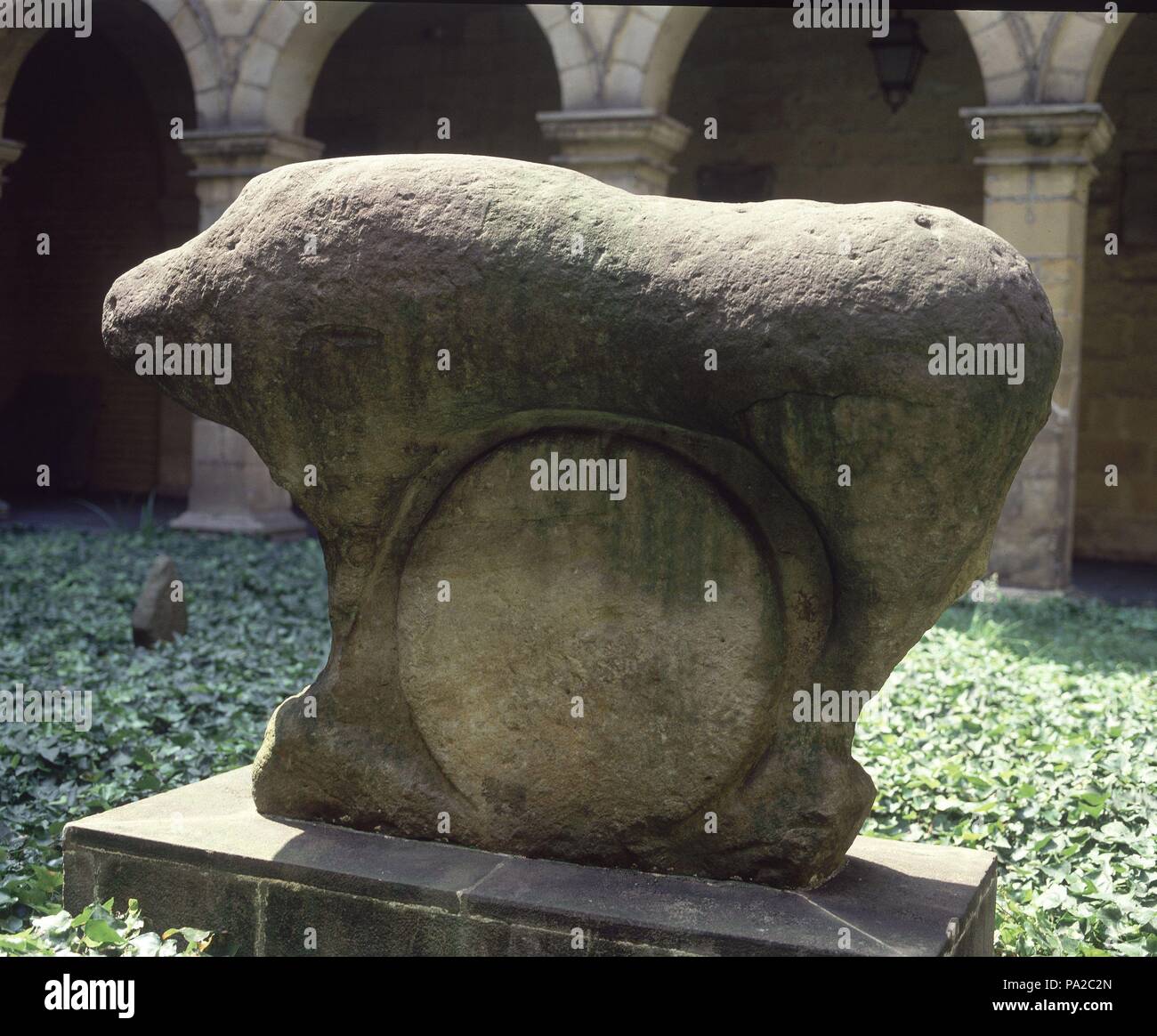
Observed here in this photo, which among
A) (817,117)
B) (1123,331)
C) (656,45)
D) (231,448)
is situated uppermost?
(817,117)

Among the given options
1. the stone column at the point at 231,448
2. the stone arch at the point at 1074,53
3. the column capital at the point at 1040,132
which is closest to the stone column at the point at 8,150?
the stone column at the point at 231,448

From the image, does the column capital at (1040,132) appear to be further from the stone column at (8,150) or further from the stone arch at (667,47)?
the stone column at (8,150)

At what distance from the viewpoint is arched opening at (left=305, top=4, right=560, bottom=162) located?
11.8m

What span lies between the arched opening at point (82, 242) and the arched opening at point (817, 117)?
4936mm

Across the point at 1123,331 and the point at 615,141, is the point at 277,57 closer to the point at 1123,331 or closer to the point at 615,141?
the point at 615,141

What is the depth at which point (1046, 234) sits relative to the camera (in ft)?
24.2

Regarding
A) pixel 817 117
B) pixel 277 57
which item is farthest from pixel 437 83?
pixel 817 117

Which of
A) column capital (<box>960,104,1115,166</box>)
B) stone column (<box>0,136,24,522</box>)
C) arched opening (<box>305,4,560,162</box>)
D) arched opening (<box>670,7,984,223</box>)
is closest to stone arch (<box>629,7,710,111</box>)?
column capital (<box>960,104,1115,166</box>)

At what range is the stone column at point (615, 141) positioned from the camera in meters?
8.08

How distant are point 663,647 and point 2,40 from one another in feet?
29.3

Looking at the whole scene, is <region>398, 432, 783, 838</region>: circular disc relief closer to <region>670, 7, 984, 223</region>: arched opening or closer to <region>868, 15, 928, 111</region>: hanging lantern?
<region>868, 15, 928, 111</region>: hanging lantern

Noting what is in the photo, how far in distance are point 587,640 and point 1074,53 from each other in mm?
6140
